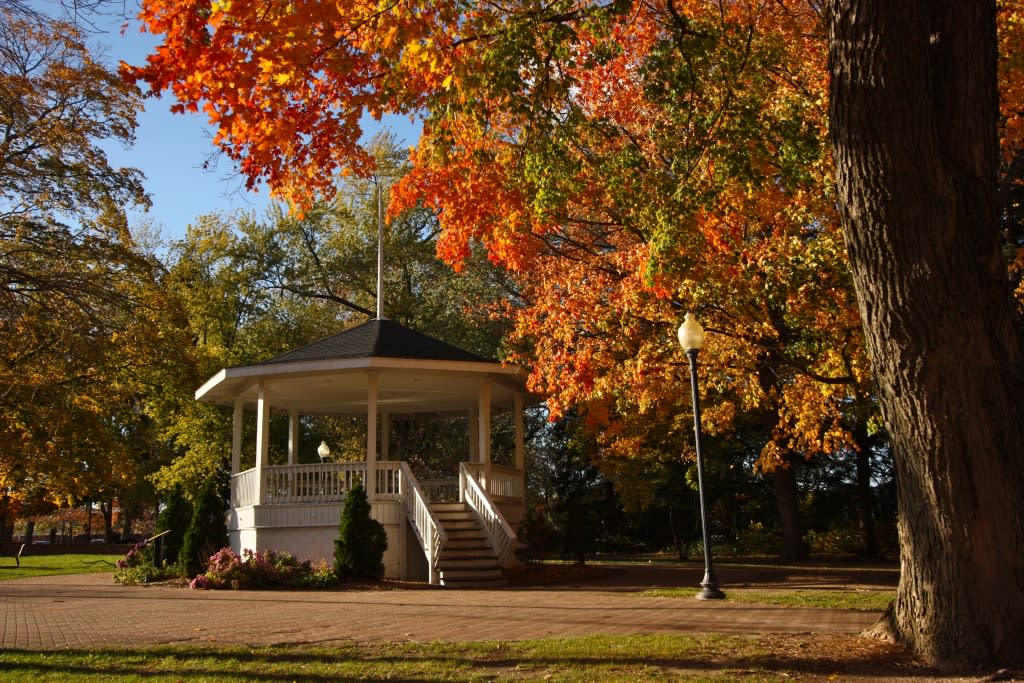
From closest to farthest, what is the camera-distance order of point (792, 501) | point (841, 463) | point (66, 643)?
point (66, 643), point (792, 501), point (841, 463)

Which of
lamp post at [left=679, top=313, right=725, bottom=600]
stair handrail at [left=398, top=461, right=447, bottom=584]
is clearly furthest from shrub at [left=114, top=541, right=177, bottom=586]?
lamp post at [left=679, top=313, right=725, bottom=600]

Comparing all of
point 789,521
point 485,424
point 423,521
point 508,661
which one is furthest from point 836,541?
point 508,661

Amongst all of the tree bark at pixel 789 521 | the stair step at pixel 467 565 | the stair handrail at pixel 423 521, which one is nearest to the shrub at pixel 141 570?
the stair handrail at pixel 423 521

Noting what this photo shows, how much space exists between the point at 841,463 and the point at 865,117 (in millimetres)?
26706

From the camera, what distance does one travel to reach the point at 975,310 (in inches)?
239

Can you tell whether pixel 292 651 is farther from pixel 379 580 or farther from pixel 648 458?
pixel 648 458

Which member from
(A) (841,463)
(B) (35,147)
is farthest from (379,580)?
(A) (841,463)

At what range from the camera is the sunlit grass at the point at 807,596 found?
35.6 ft

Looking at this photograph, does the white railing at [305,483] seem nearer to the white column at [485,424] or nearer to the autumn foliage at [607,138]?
the white column at [485,424]

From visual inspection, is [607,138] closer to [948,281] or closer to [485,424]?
[948,281]

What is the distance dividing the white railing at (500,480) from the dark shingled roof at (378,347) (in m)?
2.44

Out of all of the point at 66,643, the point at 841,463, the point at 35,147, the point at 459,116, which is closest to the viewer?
the point at 66,643

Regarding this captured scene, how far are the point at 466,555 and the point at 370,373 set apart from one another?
4.02m

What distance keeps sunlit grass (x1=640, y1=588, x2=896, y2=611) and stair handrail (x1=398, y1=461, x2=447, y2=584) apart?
4085 millimetres
